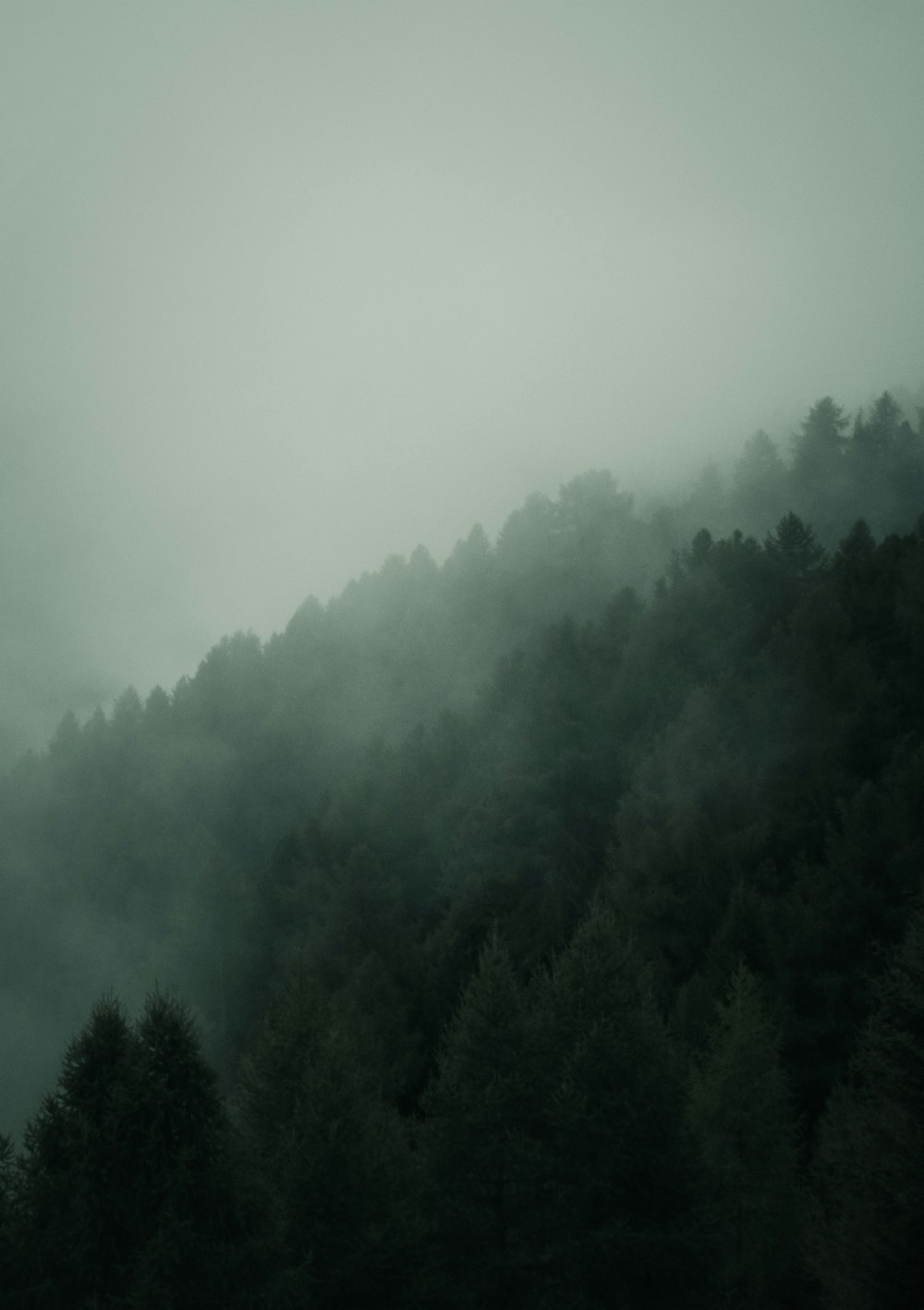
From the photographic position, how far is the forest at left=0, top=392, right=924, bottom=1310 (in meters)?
11.9

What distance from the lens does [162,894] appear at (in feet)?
200

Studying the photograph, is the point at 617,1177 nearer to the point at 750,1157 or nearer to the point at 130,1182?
the point at 750,1157

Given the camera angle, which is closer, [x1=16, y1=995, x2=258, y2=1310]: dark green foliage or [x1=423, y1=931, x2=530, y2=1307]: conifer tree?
[x1=16, y1=995, x2=258, y2=1310]: dark green foliage

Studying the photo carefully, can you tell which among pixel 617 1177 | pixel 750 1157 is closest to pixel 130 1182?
pixel 617 1177

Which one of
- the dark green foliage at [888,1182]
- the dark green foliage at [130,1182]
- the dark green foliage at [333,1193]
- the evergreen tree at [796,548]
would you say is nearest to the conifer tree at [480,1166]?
the dark green foliage at [333,1193]

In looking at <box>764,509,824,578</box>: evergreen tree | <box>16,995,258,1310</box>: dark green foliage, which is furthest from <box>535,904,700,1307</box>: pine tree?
<box>764,509,824,578</box>: evergreen tree

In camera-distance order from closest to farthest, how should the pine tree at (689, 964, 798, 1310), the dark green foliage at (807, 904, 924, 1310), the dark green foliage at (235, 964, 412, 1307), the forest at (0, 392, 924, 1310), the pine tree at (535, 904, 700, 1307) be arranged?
the dark green foliage at (807, 904, 924, 1310), the forest at (0, 392, 924, 1310), the dark green foliage at (235, 964, 412, 1307), the pine tree at (535, 904, 700, 1307), the pine tree at (689, 964, 798, 1310)

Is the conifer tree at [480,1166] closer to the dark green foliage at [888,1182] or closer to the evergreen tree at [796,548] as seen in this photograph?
the dark green foliage at [888,1182]

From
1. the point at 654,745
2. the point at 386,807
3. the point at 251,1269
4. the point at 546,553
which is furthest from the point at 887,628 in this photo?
the point at 546,553

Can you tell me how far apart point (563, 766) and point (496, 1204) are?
26.2 m

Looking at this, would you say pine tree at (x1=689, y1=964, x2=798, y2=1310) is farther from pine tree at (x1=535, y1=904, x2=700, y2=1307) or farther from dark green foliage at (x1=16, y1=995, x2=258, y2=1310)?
dark green foliage at (x1=16, y1=995, x2=258, y2=1310)

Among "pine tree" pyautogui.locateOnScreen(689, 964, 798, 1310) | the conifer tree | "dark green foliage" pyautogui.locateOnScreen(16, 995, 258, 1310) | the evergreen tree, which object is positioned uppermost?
the evergreen tree

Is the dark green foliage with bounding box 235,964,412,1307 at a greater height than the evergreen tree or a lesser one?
lesser

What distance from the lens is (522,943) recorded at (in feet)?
104
